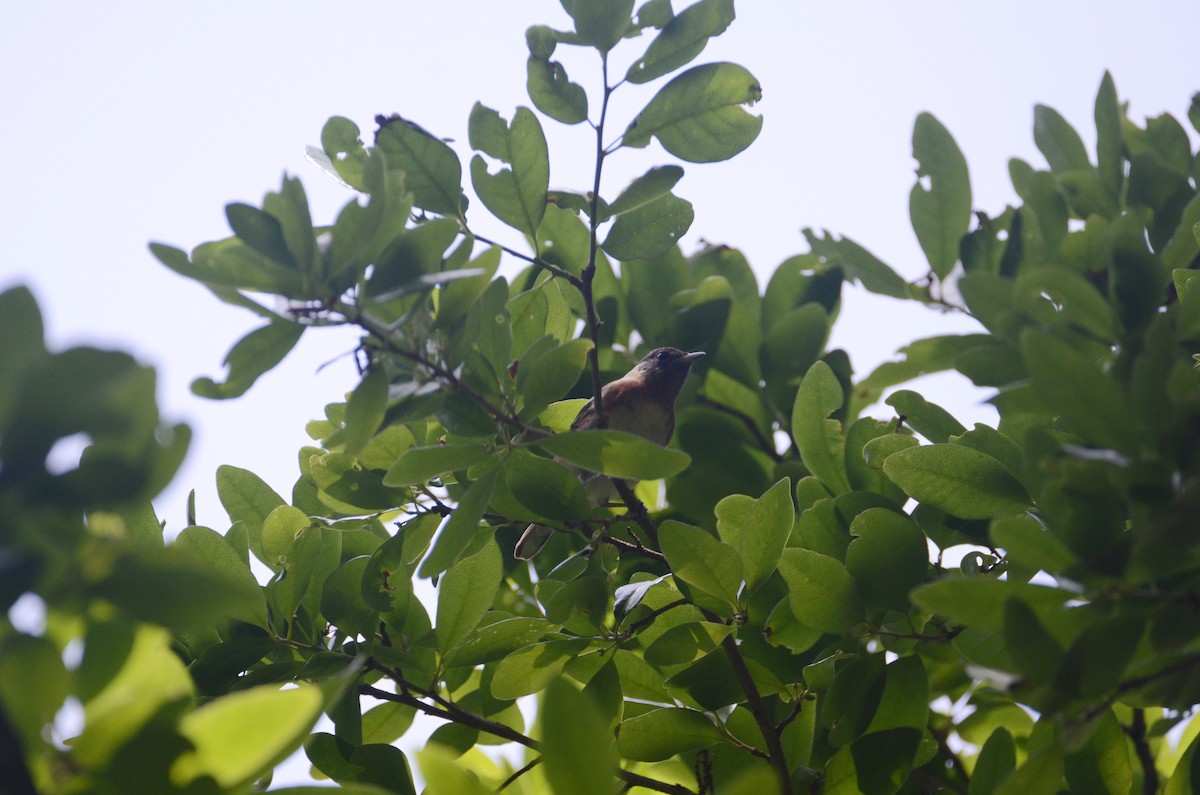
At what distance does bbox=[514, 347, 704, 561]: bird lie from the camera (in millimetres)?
3124

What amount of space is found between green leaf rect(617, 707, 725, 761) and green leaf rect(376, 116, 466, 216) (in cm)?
113

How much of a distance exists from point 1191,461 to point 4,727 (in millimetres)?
1349

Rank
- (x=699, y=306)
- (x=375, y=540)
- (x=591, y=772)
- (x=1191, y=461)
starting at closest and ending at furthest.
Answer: (x=591, y=772) < (x=1191, y=461) < (x=375, y=540) < (x=699, y=306)

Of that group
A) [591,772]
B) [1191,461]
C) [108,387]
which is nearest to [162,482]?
[108,387]

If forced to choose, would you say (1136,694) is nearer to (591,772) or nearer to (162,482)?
(591,772)

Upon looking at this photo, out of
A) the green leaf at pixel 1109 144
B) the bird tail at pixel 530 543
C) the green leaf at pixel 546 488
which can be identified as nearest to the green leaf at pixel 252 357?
the green leaf at pixel 546 488

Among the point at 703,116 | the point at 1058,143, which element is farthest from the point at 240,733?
the point at 1058,143

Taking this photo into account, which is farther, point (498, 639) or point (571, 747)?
point (498, 639)

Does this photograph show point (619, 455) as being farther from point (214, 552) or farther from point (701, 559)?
point (214, 552)

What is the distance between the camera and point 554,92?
219cm

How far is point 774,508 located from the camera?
1.93 m

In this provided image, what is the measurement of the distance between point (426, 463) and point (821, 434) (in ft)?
3.88

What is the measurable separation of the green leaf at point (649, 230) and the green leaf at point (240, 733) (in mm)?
1425

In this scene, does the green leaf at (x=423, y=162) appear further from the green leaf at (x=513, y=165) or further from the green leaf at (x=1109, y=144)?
the green leaf at (x=1109, y=144)
